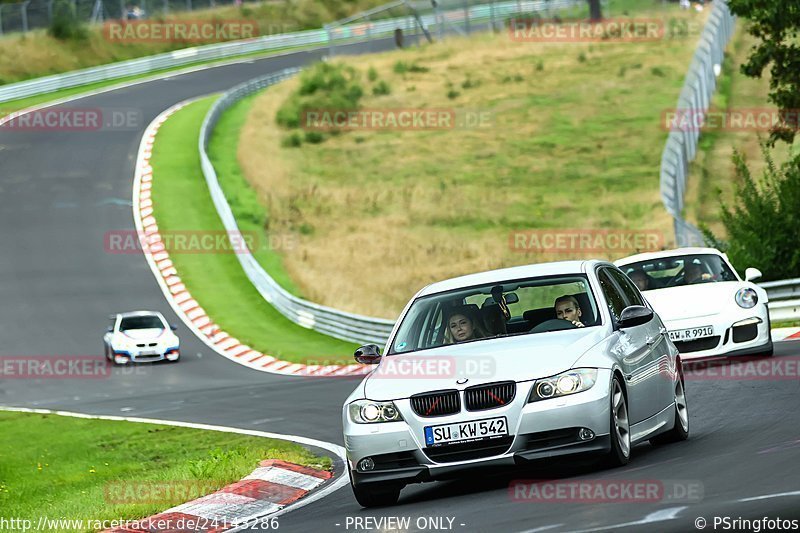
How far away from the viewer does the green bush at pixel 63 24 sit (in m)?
70.0

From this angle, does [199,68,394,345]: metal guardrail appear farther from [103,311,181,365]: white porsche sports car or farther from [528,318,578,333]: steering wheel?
[528,318,578,333]: steering wheel

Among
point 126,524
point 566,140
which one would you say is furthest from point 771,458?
point 566,140

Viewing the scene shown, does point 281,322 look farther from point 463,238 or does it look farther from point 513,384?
point 513,384

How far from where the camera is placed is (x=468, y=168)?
50031mm

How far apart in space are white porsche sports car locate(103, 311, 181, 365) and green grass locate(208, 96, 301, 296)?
627 cm

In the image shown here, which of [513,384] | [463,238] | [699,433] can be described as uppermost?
[513,384]

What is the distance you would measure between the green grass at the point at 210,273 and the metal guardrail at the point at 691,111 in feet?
24.5

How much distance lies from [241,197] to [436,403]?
36.8 metres

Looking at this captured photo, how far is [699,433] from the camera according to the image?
1162 cm

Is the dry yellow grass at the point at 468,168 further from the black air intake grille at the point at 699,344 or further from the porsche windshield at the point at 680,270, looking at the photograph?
the black air intake grille at the point at 699,344

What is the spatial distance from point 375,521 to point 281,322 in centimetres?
2490

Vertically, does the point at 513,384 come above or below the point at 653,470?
above

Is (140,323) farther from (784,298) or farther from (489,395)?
(489,395)

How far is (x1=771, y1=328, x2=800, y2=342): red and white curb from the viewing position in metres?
21.1
